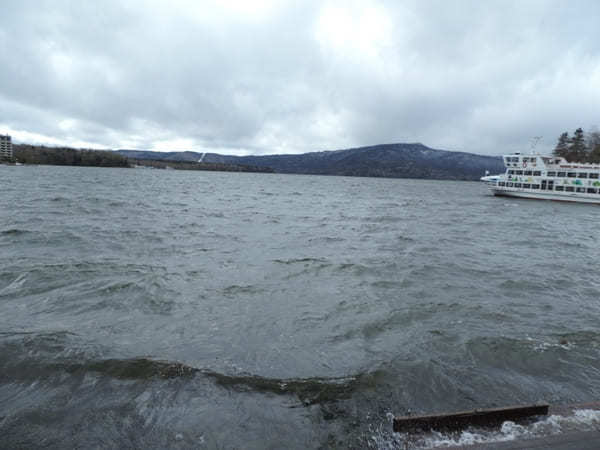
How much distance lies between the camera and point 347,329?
28.1ft

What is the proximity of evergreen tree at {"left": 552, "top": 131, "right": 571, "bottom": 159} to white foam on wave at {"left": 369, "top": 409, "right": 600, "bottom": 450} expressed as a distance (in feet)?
448

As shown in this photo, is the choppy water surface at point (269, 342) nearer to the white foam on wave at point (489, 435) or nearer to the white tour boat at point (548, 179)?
the white foam on wave at point (489, 435)

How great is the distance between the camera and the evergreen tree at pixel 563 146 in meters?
113

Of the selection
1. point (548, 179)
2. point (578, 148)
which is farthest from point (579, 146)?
point (548, 179)

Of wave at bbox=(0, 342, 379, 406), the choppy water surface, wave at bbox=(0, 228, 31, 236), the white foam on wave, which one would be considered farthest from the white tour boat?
wave at bbox=(0, 228, 31, 236)

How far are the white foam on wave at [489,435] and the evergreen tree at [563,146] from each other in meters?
137

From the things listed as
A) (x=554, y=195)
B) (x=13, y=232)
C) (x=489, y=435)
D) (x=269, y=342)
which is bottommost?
(x=269, y=342)

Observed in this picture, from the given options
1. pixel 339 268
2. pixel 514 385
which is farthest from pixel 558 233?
pixel 514 385

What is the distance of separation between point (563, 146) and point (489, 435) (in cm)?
14158

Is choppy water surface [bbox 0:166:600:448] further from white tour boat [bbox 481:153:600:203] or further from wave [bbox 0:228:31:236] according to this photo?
white tour boat [bbox 481:153:600:203]

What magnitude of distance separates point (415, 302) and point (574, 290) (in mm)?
6524

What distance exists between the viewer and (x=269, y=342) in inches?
306

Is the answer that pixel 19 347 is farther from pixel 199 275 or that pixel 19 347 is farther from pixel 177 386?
pixel 199 275

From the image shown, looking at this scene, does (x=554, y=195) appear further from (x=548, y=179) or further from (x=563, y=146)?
(x=563, y=146)
